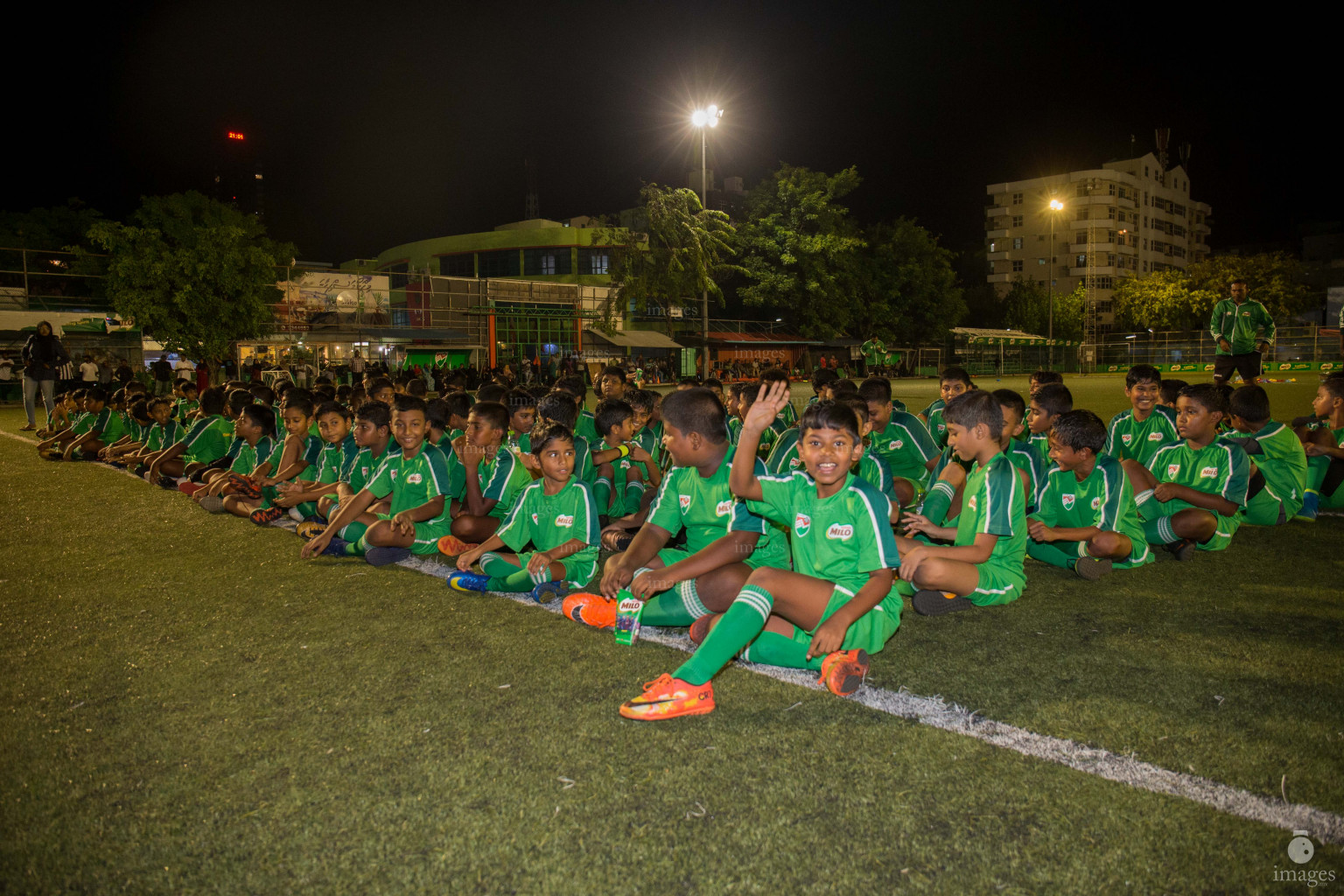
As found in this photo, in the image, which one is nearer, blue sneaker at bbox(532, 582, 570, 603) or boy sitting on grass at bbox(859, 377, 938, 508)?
blue sneaker at bbox(532, 582, 570, 603)

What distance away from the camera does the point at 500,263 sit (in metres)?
49.2

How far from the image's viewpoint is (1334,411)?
6395 mm

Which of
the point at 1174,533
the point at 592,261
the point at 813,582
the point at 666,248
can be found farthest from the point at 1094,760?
the point at 592,261

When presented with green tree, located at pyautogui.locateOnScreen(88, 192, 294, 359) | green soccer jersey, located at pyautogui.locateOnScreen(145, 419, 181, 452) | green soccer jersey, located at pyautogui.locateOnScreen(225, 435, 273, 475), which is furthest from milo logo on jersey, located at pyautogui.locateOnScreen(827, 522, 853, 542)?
green tree, located at pyautogui.locateOnScreen(88, 192, 294, 359)

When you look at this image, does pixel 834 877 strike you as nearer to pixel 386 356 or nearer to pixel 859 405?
pixel 859 405

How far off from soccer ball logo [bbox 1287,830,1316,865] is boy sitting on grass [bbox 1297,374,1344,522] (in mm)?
5326

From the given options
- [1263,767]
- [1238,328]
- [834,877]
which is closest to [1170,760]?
[1263,767]

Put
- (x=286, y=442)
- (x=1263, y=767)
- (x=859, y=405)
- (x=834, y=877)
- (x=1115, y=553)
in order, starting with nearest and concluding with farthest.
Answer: (x=834, y=877) → (x=1263, y=767) → (x=1115, y=553) → (x=859, y=405) → (x=286, y=442)

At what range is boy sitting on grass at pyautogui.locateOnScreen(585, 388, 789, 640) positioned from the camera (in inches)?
139

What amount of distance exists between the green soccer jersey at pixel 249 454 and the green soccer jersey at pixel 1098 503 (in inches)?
259

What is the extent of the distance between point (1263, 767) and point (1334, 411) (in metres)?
5.54

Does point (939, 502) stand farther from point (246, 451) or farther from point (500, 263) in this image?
point (500, 263)

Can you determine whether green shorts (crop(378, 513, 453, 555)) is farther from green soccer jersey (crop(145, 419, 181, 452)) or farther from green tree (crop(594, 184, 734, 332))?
green tree (crop(594, 184, 734, 332))

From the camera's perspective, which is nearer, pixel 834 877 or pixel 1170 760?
pixel 834 877
